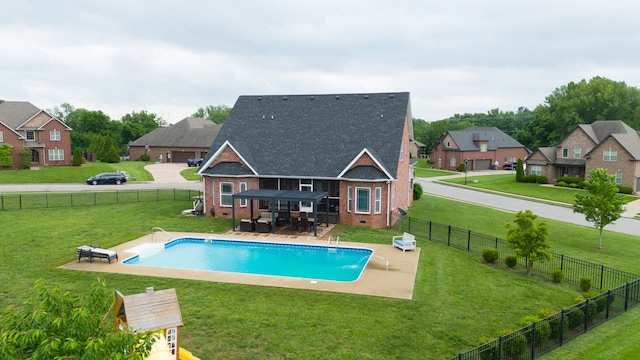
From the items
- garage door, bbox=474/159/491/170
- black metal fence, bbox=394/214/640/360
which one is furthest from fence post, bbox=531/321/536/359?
garage door, bbox=474/159/491/170

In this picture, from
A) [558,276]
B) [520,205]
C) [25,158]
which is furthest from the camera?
[25,158]

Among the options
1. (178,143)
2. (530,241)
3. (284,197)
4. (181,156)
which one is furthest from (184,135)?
(530,241)

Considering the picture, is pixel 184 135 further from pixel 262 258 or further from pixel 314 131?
pixel 262 258

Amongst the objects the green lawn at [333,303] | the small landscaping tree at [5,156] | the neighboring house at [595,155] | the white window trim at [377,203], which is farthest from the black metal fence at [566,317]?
the small landscaping tree at [5,156]

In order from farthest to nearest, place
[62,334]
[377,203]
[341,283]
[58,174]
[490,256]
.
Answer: [58,174], [377,203], [490,256], [341,283], [62,334]

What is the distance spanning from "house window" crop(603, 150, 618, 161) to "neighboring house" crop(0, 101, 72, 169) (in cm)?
6658

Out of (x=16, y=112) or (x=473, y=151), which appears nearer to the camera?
(x=16, y=112)

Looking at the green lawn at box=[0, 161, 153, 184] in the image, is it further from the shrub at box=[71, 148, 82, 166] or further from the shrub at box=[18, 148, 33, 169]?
the shrub at box=[18, 148, 33, 169]

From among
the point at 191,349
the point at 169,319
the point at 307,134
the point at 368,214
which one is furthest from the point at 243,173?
the point at 169,319

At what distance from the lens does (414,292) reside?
59.8ft

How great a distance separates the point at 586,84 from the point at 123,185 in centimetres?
7944

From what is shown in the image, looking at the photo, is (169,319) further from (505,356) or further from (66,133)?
(66,133)

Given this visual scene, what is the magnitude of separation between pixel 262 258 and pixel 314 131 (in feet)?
43.1

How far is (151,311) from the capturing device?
411 inches
